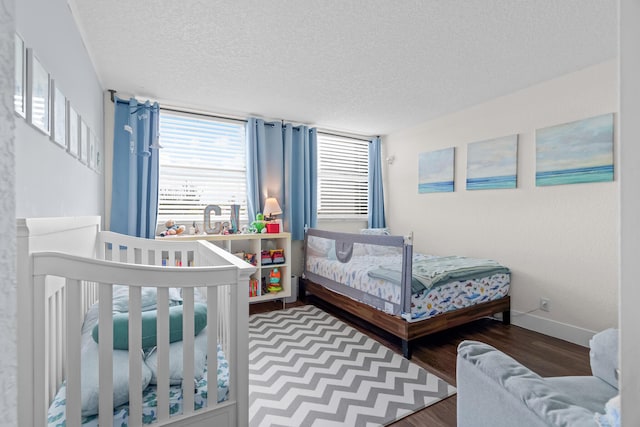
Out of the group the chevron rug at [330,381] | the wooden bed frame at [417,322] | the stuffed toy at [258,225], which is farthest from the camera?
the stuffed toy at [258,225]

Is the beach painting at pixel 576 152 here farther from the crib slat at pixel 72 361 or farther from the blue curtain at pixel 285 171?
the crib slat at pixel 72 361

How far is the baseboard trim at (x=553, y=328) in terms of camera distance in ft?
7.65

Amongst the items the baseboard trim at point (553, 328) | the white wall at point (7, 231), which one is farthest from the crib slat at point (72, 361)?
the baseboard trim at point (553, 328)

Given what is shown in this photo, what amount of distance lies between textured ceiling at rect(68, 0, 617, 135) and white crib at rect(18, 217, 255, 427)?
135cm

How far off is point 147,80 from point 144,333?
7.54 ft

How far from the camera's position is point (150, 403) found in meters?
0.96

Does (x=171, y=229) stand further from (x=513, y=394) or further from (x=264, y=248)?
(x=513, y=394)

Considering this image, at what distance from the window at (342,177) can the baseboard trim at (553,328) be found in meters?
2.21

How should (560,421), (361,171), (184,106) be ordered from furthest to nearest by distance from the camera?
(361,171) < (184,106) < (560,421)

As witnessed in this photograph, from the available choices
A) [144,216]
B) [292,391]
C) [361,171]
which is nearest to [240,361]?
[292,391]

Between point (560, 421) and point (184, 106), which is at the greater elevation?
point (184, 106)

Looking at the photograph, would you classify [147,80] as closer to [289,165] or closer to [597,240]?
[289,165]

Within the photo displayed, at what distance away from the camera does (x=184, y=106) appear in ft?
10.1

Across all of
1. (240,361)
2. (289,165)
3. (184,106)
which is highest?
(184,106)
